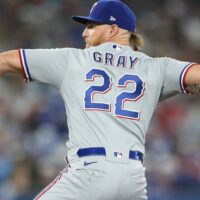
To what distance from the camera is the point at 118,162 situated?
393 centimetres

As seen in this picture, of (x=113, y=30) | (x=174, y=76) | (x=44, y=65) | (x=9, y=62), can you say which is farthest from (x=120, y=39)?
(x=9, y=62)

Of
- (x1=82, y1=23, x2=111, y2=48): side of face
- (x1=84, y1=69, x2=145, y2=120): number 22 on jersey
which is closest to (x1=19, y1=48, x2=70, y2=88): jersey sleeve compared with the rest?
(x1=84, y1=69, x2=145, y2=120): number 22 on jersey

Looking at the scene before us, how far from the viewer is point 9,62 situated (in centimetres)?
399

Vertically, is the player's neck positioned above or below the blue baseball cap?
below

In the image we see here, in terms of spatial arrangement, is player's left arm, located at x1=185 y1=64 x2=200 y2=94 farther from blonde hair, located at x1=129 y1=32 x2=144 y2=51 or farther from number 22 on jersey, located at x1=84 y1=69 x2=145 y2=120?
blonde hair, located at x1=129 y1=32 x2=144 y2=51

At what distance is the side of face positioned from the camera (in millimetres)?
4293

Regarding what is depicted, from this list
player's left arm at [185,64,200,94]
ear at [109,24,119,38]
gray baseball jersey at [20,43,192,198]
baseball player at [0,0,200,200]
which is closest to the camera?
baseball player at [0,0,200,200]

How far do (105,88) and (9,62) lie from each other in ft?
1.73

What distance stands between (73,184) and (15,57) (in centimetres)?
74

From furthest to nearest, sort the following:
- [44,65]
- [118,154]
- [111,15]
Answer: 1. [111,15]
2. [44,65]
3. [118,154]

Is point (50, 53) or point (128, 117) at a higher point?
point (50, 53)

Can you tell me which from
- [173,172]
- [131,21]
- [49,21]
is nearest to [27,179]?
[173,172]

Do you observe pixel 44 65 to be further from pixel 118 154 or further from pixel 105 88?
pixel 118 154

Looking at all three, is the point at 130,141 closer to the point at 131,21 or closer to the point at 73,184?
the point at 73,184
